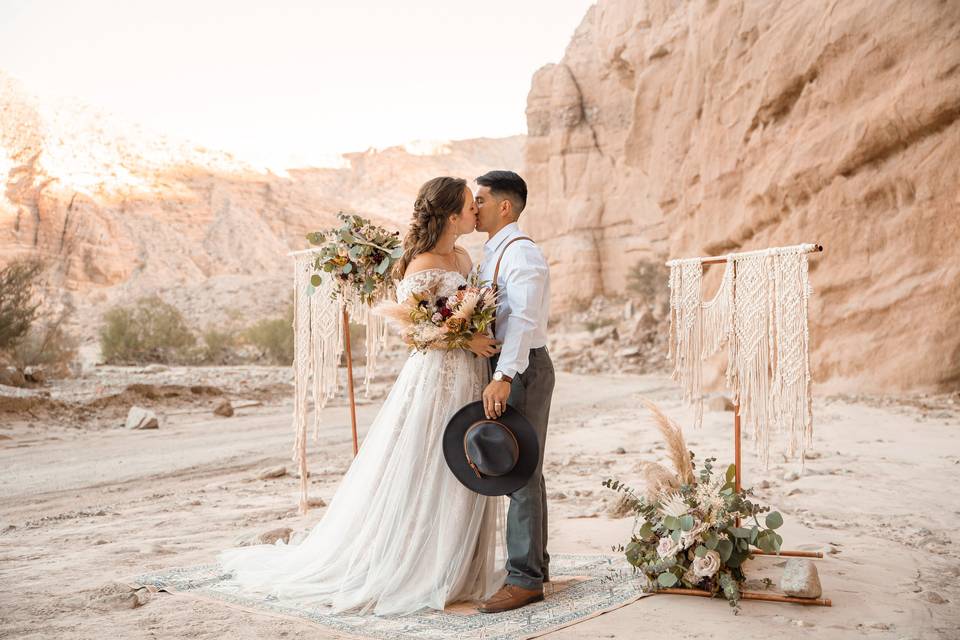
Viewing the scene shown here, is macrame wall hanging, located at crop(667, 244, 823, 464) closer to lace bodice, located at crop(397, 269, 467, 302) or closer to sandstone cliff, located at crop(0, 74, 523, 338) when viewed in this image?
lace bodice, located at crop(397, 269, 467, 302)

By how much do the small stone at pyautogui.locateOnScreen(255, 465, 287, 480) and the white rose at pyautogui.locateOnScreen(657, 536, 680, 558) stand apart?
4.73m

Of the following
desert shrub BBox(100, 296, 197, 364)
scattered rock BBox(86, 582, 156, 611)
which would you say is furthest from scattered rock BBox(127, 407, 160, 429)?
desert shrub BBox(100, 296, 197, 364)

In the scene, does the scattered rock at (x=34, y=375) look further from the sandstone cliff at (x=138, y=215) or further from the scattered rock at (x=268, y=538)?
the sandstone cliff at (x=138, y=215)

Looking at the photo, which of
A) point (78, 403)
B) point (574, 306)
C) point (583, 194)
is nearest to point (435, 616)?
point (78, 403)

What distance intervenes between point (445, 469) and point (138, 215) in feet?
145

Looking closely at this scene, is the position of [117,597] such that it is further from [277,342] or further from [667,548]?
[277,342]

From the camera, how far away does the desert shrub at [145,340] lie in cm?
1978

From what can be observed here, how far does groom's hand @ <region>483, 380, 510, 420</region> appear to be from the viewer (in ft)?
11.2

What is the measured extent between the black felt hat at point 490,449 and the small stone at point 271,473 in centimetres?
436

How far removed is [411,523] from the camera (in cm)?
359

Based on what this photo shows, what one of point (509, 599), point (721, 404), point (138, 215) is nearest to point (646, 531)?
point (509, 599)

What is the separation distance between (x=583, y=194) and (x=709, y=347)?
29.2m

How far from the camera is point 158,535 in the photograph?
518 cm

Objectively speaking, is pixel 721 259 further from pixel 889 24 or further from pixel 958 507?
pixel 889 24
